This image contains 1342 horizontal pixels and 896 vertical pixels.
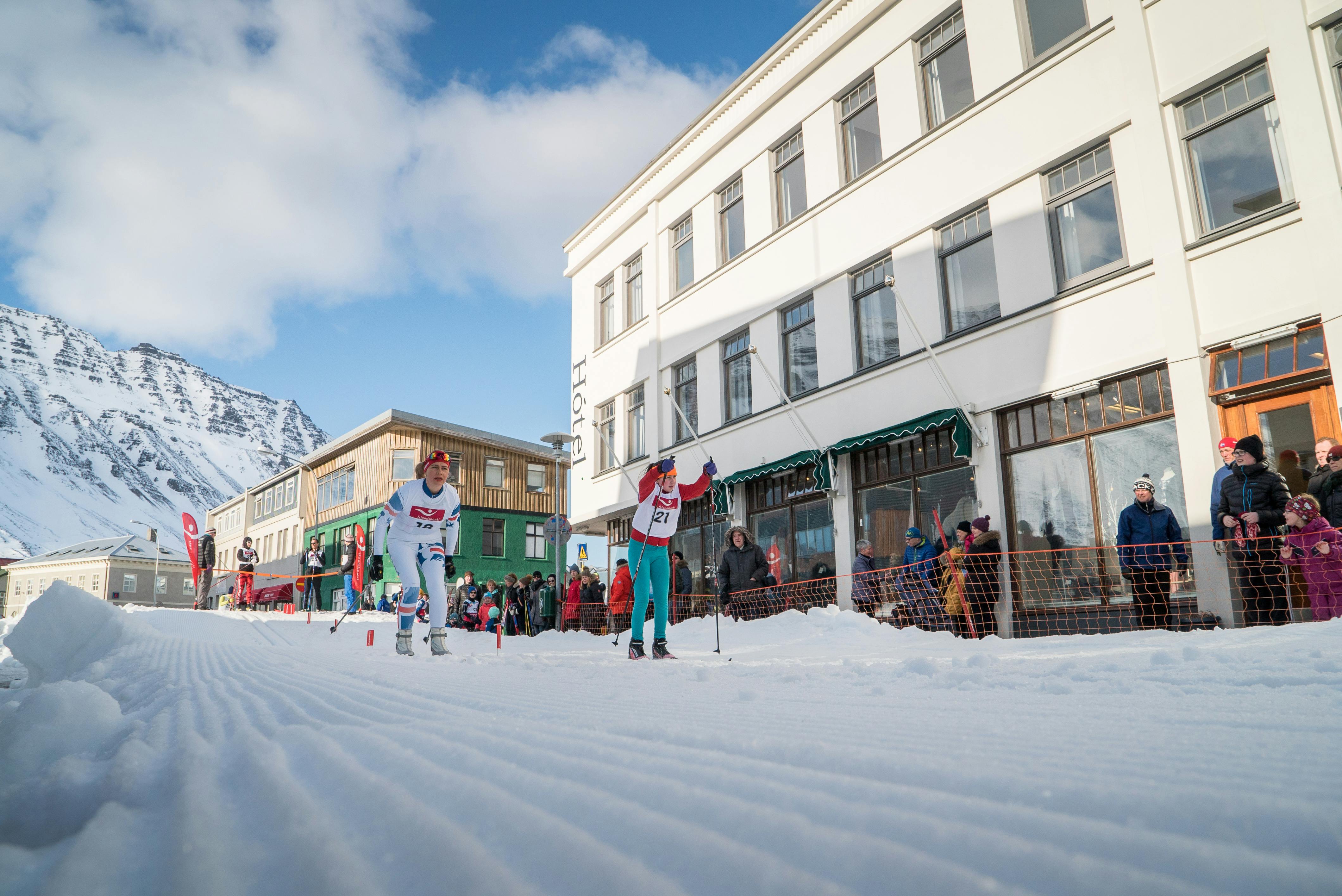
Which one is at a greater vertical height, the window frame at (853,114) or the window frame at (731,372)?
the window frame at (853,114)

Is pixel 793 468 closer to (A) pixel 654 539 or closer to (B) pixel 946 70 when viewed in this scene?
(B) pixel 946 70

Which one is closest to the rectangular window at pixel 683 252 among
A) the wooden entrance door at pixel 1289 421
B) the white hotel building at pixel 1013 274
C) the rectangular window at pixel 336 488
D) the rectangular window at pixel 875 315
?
the white hotel building at pixel 1013 274

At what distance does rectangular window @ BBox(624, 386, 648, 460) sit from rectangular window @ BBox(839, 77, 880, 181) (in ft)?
24.2

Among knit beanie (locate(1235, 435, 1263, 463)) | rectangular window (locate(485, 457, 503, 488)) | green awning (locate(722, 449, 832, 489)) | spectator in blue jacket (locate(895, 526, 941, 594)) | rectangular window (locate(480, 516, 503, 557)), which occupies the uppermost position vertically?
rectangular window (locate(485, 457, 503, 488))

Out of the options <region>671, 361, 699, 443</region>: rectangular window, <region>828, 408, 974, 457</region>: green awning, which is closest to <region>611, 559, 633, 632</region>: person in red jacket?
<region>828, 408, 974, 457</region>: green awning

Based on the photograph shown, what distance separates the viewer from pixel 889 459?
42.5 ft

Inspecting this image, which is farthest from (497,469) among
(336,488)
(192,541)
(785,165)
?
(785,165)

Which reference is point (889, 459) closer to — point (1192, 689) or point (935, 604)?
point (935, 604)

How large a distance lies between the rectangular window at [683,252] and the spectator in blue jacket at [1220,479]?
11.9m

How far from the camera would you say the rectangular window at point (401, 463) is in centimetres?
3669

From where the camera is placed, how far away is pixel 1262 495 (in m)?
7.20

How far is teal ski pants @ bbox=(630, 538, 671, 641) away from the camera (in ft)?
23.5

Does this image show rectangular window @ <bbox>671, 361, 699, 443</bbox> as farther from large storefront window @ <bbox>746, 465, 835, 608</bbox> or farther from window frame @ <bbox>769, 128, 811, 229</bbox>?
window frame @ <bbox>769, 128, 811, 229</bbox>

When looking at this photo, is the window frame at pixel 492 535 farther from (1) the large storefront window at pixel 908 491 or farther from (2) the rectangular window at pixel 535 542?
(1) the large storefront window at pixel 908 491
